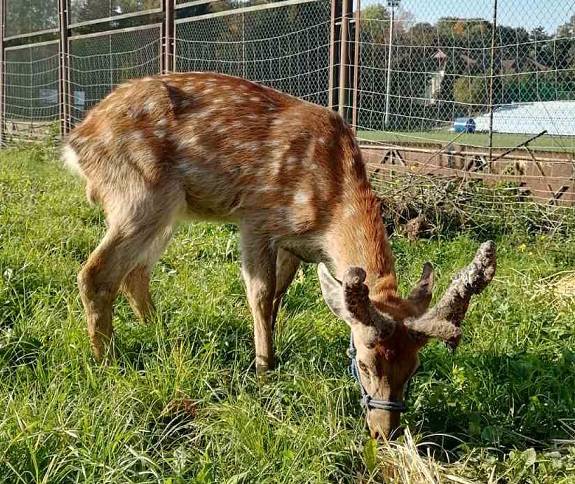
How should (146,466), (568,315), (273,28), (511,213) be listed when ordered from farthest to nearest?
(273,28), (511,213), (568,315), (146,466)

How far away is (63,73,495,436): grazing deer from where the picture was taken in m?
4.13

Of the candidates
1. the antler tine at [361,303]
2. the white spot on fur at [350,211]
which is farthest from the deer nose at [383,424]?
the white spot on fur at [350,211]

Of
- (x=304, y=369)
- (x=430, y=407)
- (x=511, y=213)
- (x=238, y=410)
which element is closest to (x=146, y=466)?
(x=238, y=410)

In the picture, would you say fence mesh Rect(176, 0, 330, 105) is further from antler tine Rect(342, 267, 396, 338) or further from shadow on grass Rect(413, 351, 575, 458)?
antler tine Rect(342, 267, 396, 338)

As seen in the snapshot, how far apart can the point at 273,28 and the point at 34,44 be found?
6.71 m

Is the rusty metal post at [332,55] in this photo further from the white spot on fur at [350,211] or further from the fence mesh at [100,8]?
the fence mesh at [100,8]

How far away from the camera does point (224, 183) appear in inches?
173

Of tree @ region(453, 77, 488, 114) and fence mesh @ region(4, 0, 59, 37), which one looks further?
fence mesh @ region(4, 0, 59, 37)

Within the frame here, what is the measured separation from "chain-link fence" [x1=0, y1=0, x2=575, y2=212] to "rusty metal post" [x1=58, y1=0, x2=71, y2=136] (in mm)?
1630

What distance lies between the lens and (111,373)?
3615 mm

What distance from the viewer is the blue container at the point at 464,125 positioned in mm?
8633

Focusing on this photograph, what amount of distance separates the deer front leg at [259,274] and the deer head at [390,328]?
2.52ft

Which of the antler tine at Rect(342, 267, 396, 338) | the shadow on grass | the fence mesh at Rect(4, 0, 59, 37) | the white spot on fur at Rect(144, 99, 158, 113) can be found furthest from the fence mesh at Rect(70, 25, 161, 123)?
the antler tine at Rect(342, 267, 396, 338)

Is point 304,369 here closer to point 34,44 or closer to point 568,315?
point 568,315
